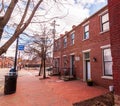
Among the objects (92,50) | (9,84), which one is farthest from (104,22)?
(9,84)

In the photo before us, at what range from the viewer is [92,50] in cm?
1392

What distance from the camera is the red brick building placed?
12078 mm

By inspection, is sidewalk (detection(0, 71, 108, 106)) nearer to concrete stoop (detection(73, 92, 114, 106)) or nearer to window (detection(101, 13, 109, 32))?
concrete stoop (detection(73, 92, 114, 106))

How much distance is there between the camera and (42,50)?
20.9 metres

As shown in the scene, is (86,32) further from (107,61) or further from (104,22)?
(107,61)

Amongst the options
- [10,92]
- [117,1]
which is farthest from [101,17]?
[10,92]

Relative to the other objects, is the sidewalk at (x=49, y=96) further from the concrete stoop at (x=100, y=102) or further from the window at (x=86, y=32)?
the window at (x=86, y=32)

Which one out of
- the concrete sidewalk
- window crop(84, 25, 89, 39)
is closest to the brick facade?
the concrete sidewalk

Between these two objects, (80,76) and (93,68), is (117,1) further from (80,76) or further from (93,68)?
(80,76)

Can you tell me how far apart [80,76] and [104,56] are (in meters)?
4.79

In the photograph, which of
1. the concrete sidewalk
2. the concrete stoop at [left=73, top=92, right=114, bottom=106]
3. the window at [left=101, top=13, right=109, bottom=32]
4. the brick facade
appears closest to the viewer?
the brick facade

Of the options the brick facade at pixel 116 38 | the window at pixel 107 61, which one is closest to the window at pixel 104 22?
the window at pixel 107 61

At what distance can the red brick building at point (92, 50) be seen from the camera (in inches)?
476

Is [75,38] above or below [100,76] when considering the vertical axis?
above
